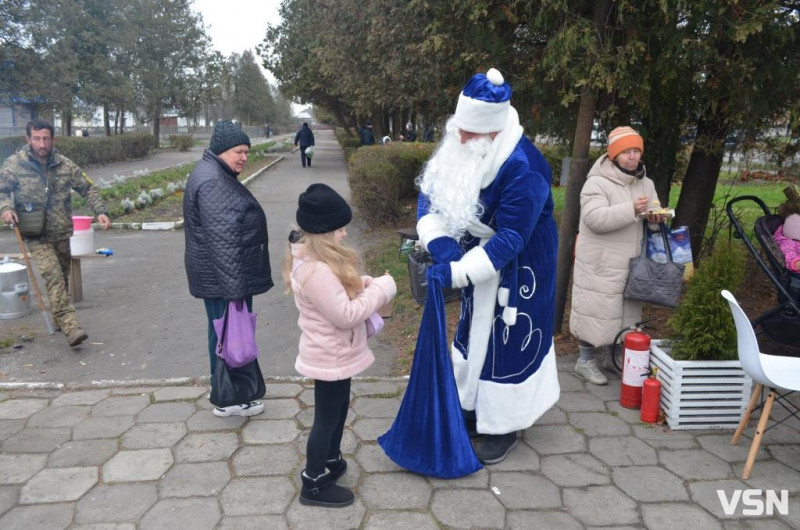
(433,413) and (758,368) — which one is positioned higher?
(758,368)

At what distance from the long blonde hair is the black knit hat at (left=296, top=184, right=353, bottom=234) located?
0.14 feet

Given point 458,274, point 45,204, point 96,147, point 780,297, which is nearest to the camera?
point 458,274

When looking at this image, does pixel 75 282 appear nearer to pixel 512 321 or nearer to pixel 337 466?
pixel 337 466

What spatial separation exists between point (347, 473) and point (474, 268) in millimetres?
1316

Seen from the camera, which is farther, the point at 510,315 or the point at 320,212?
the point at 510,315

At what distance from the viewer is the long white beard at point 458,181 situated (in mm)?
3115

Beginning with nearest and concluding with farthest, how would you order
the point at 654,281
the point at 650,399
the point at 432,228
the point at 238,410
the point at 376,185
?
1. the point at 432,228
2. the point at 650,399
3. the point at 238,410
4. the point at 654,281
5. the point at 376,185

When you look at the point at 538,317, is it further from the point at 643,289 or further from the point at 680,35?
the point at 680,35

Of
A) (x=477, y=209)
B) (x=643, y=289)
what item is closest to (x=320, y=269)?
(x=477, y=209)

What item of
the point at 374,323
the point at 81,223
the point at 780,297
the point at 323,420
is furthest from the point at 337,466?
the point at 81,223

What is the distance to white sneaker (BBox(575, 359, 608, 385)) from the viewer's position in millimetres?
4453

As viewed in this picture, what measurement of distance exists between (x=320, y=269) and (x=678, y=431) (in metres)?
2.51

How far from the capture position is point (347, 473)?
334cm

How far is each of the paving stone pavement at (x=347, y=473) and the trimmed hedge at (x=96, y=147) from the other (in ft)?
67.5
